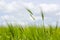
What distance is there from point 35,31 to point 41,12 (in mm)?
545

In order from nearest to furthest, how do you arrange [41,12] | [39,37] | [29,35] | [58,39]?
[41,12], [39,37], [29,35], [58,39]

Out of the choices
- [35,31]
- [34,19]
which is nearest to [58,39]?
[35,31]

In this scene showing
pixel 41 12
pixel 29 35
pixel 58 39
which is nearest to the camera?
pixel 41 12

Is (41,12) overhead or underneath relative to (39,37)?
overhead

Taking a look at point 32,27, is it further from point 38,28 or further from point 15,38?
point 15,38

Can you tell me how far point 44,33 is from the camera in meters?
2.85

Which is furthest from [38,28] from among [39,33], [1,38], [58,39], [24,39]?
[1,38]

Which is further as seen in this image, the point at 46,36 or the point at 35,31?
the point at 35,31

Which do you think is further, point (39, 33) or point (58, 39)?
point (58, 39)

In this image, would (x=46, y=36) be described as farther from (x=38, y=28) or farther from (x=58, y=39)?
(x=58, y=39)

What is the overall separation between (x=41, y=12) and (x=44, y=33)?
334 mm

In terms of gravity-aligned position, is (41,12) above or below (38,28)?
above

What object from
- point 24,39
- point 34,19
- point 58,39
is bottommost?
point 58,39

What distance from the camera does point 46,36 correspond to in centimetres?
286
